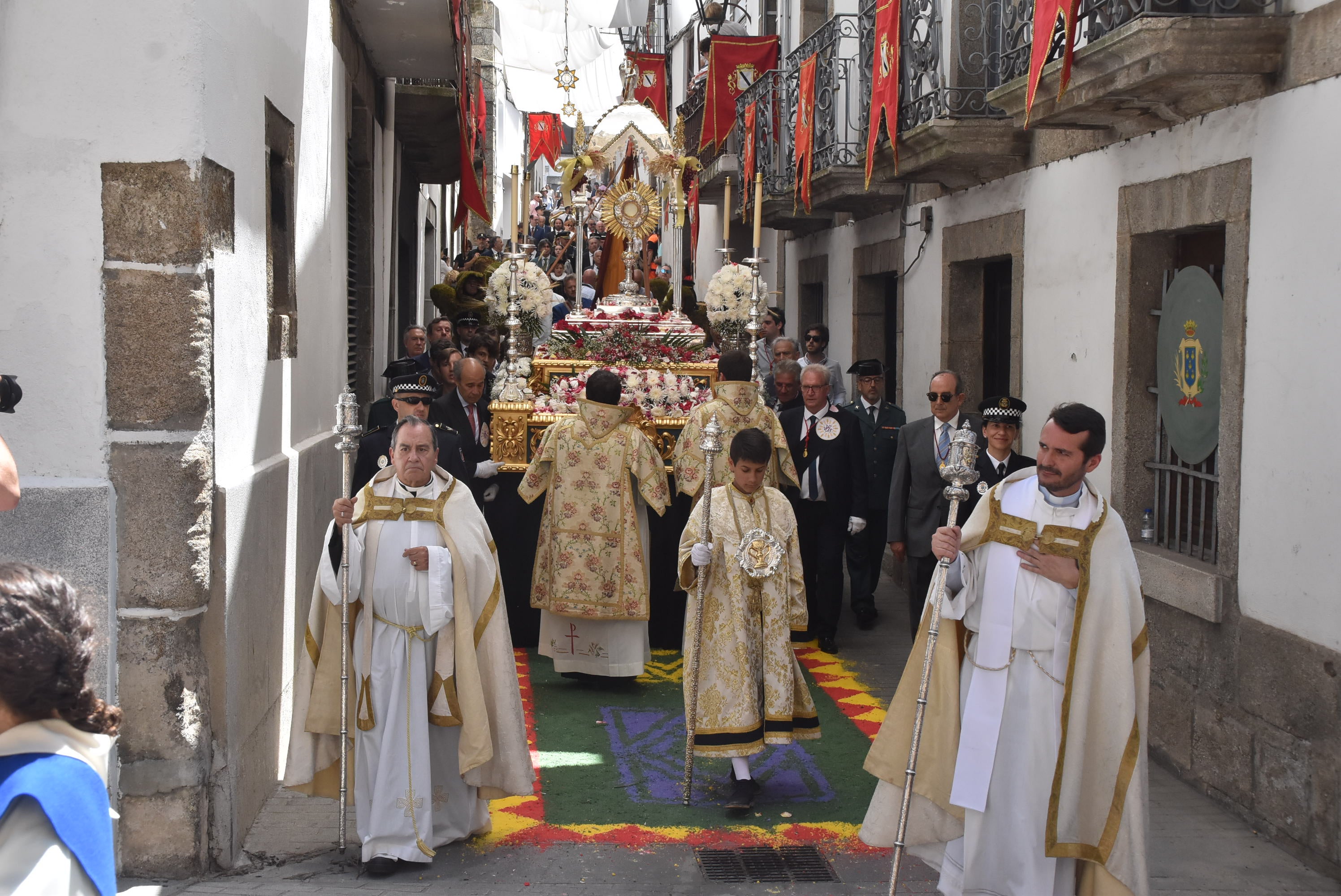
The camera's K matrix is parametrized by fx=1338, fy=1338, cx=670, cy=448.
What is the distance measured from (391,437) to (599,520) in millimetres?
1538

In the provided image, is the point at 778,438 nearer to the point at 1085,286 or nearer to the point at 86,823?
the point at 1085,286

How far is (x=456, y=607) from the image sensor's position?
5.02 meters

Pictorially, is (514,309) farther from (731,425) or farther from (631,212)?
(731,425)

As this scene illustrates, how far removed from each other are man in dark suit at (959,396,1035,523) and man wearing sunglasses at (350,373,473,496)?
8.44ft

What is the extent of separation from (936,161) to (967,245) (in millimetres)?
827

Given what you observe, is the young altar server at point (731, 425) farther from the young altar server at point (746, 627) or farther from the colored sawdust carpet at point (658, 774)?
the young altar server at point (746, 627)

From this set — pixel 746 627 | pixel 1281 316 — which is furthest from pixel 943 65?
pixel 746 627

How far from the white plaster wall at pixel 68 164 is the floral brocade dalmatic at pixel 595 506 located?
3.34 metres

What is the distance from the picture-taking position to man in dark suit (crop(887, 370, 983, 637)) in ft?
24.2

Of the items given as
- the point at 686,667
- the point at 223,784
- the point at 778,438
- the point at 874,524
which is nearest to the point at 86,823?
the point at 223,784

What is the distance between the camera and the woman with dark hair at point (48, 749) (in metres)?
1.90

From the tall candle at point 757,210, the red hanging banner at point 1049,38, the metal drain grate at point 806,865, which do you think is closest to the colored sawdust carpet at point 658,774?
the metal drain grate at point 806,865

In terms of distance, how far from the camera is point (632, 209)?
1058 cm

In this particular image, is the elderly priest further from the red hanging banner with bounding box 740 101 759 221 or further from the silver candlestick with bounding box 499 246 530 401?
the red hanging banner with bounding box 740 101 759 221
